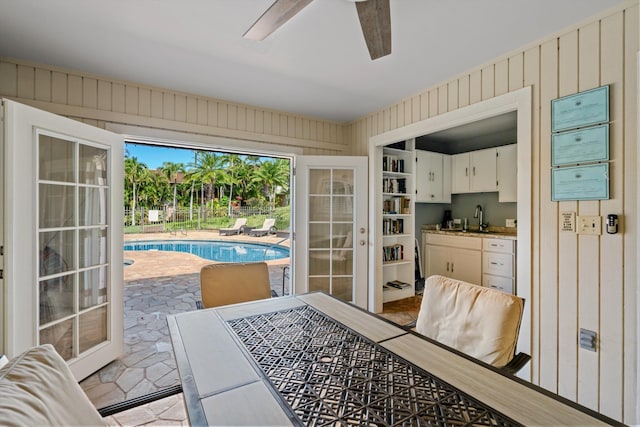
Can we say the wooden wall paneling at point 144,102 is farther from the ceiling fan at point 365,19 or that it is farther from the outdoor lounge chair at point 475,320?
the outdoor lounge chair at point 475,320

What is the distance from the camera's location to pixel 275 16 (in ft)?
4.63

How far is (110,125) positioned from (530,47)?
3.41 meters

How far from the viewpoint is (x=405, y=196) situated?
4.18 m

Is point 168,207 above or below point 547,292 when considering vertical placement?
above

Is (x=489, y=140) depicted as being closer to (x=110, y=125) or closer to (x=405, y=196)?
(x=405, y=196)

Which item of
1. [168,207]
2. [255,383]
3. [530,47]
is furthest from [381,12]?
[168,207]

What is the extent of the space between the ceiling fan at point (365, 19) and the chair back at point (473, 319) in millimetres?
1360

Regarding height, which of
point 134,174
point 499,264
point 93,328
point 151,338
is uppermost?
point 134,174

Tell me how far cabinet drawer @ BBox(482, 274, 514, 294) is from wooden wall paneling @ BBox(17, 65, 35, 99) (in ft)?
16.6

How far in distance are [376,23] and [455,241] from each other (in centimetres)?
351

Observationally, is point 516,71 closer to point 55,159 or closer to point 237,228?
point 55,159

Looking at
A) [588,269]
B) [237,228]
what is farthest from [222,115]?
[237,228]

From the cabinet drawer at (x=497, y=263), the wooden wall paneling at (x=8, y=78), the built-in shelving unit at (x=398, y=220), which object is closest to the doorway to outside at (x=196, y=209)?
the built-in shelving unit at (x=398, y=220)

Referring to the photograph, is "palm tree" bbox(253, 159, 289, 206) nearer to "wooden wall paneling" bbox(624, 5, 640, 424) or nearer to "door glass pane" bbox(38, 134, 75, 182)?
"door glass pane" bbox(38, 134, 75, 182)
